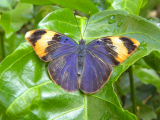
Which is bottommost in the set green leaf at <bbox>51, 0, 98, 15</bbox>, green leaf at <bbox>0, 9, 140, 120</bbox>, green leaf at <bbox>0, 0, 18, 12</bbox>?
green leaf at <bbox>0, 9, 140, 120</bbox>

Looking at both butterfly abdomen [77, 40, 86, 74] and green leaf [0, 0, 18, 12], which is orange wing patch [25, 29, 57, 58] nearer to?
butterfly abdomen [77, 40, 86, 74]

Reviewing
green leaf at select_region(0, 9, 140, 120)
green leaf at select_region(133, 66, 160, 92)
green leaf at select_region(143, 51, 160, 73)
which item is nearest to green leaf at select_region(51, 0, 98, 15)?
green leaf at select_region(0, 9, 140, 120)

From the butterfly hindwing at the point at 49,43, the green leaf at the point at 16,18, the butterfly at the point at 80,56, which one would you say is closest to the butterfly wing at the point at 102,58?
the butterfly at the point at 80,56

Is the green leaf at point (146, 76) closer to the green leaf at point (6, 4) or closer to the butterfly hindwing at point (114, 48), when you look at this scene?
the butterfly hindwing at point (114, 48)

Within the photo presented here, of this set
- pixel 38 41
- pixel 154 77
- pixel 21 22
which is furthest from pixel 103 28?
pixel 154 77

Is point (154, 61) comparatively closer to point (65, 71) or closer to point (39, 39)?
point (65, 71)

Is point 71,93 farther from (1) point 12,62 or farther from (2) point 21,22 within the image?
(2) point 21,22
